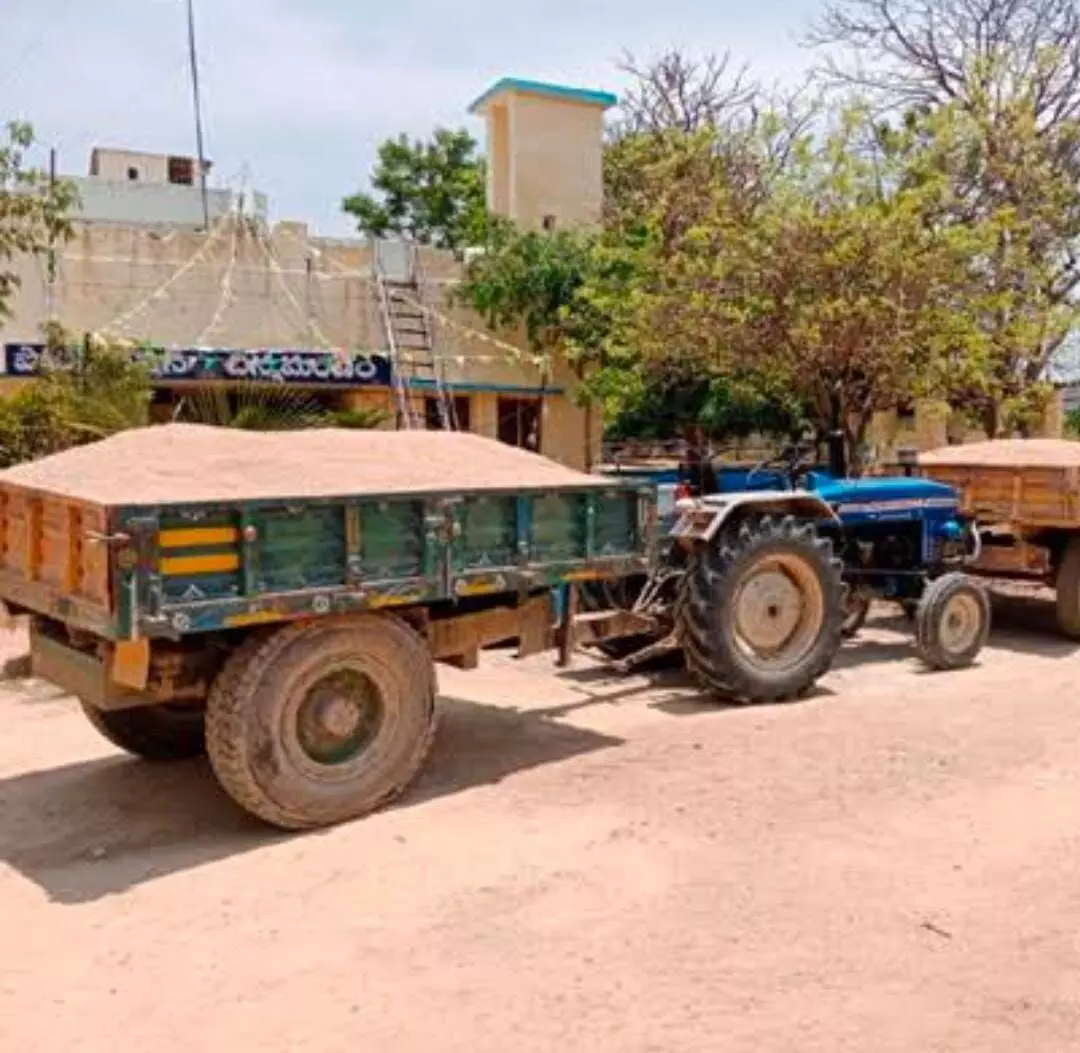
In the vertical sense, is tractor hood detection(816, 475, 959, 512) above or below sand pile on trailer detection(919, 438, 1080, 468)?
below

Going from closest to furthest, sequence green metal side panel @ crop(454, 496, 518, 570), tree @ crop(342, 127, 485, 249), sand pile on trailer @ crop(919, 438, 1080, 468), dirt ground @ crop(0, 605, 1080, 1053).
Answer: dirt ground @ crop(0, 605, 1080, 1053) → green metal side panel @ crop(454, 496, 518, 570) → sand pile on trailer @ crop(919, 438, 1080, 468) → tree @ crop(342, 127, 485, 249)

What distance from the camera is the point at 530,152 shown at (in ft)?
63.3

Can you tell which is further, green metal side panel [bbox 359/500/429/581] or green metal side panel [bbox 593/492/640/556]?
green metal side panel [bbox 593/492/640/556]

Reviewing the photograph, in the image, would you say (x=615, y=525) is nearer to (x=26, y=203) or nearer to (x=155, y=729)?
(x=155, y=729)

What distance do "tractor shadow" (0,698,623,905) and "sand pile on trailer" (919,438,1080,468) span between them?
16.3 ft

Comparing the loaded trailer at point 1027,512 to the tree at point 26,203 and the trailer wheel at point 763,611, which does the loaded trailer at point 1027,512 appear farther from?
the tree at point 26,203

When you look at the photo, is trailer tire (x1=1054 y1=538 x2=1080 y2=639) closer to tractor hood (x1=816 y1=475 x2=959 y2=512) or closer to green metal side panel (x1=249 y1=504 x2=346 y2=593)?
tractor hood (x1=816 y1=475 x2=959 y2=512)

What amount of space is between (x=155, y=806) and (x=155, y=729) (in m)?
0.64

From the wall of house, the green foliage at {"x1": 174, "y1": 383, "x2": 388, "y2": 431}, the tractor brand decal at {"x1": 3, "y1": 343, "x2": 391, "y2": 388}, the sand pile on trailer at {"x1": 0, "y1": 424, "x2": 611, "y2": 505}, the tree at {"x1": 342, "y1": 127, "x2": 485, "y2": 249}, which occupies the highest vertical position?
the tree at {"x1": 342, "y1": 127, "x2": 485, "y2": 249}

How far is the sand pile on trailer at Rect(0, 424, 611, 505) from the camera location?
5582 millimetres

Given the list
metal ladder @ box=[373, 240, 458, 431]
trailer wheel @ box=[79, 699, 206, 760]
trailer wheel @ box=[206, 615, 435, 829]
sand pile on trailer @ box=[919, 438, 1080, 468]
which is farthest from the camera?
metal ladder @ box=[373, 240, 458, 431]

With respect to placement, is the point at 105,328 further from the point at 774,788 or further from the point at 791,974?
the point at 791,974

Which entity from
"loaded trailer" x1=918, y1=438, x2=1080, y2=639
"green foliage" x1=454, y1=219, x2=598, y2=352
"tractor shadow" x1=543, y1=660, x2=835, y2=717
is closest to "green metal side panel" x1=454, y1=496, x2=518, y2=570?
"tractor shadow" x1=543, y1=660, x2=835, y2=717

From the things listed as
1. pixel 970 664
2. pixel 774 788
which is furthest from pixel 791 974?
pixel 970 664
